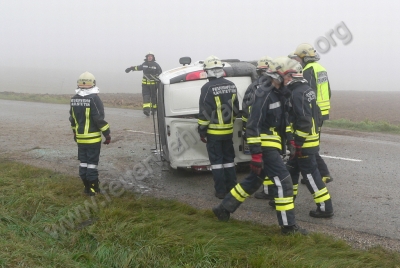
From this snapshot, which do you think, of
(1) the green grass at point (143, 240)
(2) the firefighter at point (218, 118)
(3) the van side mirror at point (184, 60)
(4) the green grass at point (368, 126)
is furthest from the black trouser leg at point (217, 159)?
(4) the green grass at point (368, 126)

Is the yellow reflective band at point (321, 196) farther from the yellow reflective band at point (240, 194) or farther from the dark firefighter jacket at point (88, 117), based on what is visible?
the dark firefighter jacket at point (88, 117)

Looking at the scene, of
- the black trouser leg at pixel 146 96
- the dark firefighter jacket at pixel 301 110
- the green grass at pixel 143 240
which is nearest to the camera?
the green grass at pixel 143 240

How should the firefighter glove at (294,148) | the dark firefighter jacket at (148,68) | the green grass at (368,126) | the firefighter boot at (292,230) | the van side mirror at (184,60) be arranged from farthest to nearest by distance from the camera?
the dark firefighter jacket at (148,68) < the green grass at (368,126) < the van side mirror at (184,60) < the firefighter glove at (294,148) < the firefighter boot at (292,230)

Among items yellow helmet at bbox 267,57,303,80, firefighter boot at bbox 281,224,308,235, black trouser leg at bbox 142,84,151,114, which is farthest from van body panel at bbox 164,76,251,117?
black trouser leg at bbox 142,84,151,114

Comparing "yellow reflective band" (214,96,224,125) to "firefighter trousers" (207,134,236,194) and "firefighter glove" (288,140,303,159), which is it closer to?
"firefighter trousers" (207,134,236,194)

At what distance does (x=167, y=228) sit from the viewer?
14.1ft

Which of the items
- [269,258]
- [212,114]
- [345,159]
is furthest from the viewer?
[345,159]

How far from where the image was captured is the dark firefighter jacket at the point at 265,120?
4457 mm

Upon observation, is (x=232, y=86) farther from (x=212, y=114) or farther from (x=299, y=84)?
(x=299, y=84)

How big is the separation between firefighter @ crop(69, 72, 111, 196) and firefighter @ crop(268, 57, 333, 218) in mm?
2533

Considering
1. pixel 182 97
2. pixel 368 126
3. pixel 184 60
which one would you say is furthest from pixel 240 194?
pixel 368 126

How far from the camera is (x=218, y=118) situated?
5.66m

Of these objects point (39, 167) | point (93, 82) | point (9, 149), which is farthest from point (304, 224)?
point (9, 149)

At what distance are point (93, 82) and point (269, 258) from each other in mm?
3475
